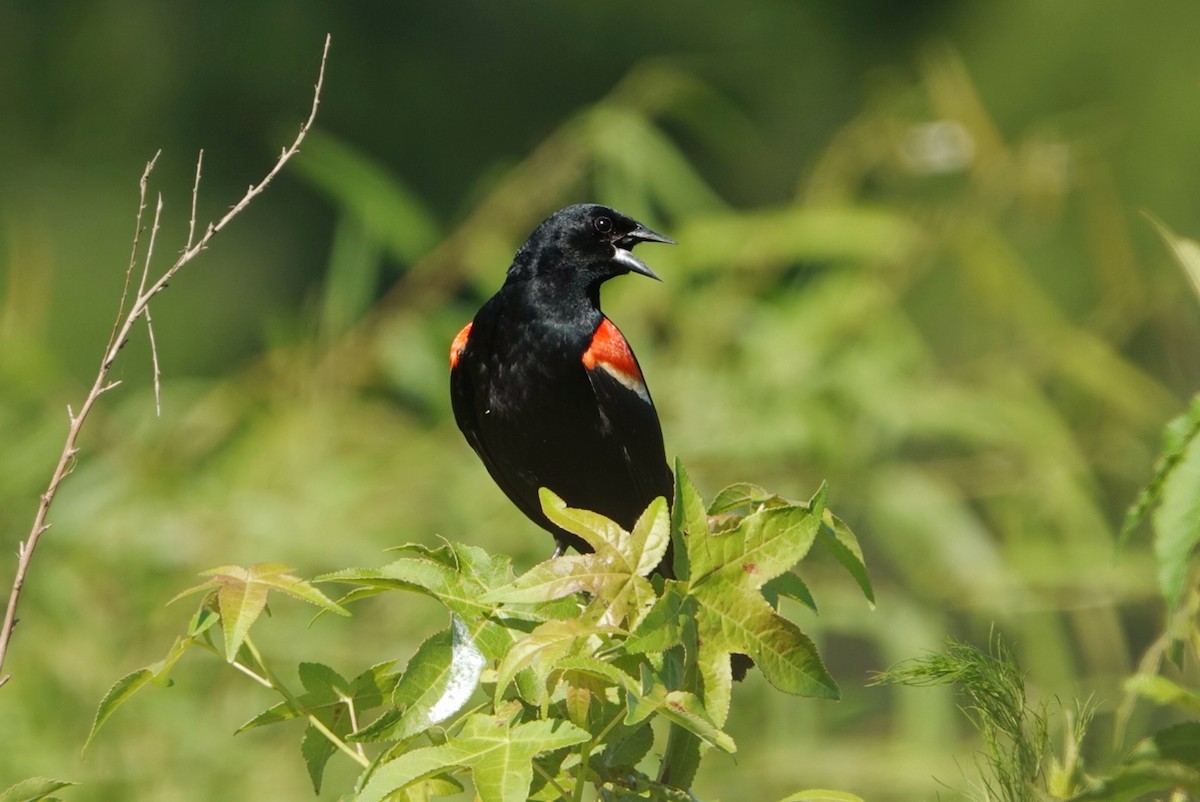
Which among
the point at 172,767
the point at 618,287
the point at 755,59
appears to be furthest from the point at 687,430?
the point at 755,59

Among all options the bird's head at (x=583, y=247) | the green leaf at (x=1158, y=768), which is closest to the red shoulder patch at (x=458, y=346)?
the bird's head at (x=583, y=247)

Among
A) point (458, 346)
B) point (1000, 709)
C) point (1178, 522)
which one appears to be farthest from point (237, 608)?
point (458, 346)

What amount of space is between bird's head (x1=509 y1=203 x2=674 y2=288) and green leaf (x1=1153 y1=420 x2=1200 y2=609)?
4.55 ft

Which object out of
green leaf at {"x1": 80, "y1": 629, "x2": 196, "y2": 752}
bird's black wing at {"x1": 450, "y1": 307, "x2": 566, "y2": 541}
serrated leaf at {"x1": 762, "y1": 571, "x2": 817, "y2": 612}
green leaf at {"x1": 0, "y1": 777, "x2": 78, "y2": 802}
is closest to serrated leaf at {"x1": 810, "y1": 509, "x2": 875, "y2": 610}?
serrated leaf at {"x1": 762, "y1": 571, "x2": 817, "y2": 612}

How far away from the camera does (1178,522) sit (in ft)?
3.14

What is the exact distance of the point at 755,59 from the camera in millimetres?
10984

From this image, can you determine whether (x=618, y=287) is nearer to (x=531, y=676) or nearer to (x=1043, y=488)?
(x=1043, y=488)

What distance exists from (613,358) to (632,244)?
11.0 inches

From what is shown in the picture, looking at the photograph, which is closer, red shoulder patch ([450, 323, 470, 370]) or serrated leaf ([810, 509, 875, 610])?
serrated leaf ([810, 509, 875, 610])

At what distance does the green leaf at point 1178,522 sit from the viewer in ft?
3.08

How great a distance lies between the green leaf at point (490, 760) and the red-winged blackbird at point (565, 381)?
3.76 feet

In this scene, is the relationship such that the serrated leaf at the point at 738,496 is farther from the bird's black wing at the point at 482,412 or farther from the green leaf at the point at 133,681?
the bird's black wing at the point at 482,412

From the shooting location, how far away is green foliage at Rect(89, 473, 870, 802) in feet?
3.36

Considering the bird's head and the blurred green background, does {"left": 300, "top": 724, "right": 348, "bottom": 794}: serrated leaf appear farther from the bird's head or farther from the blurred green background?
the blurred green background
